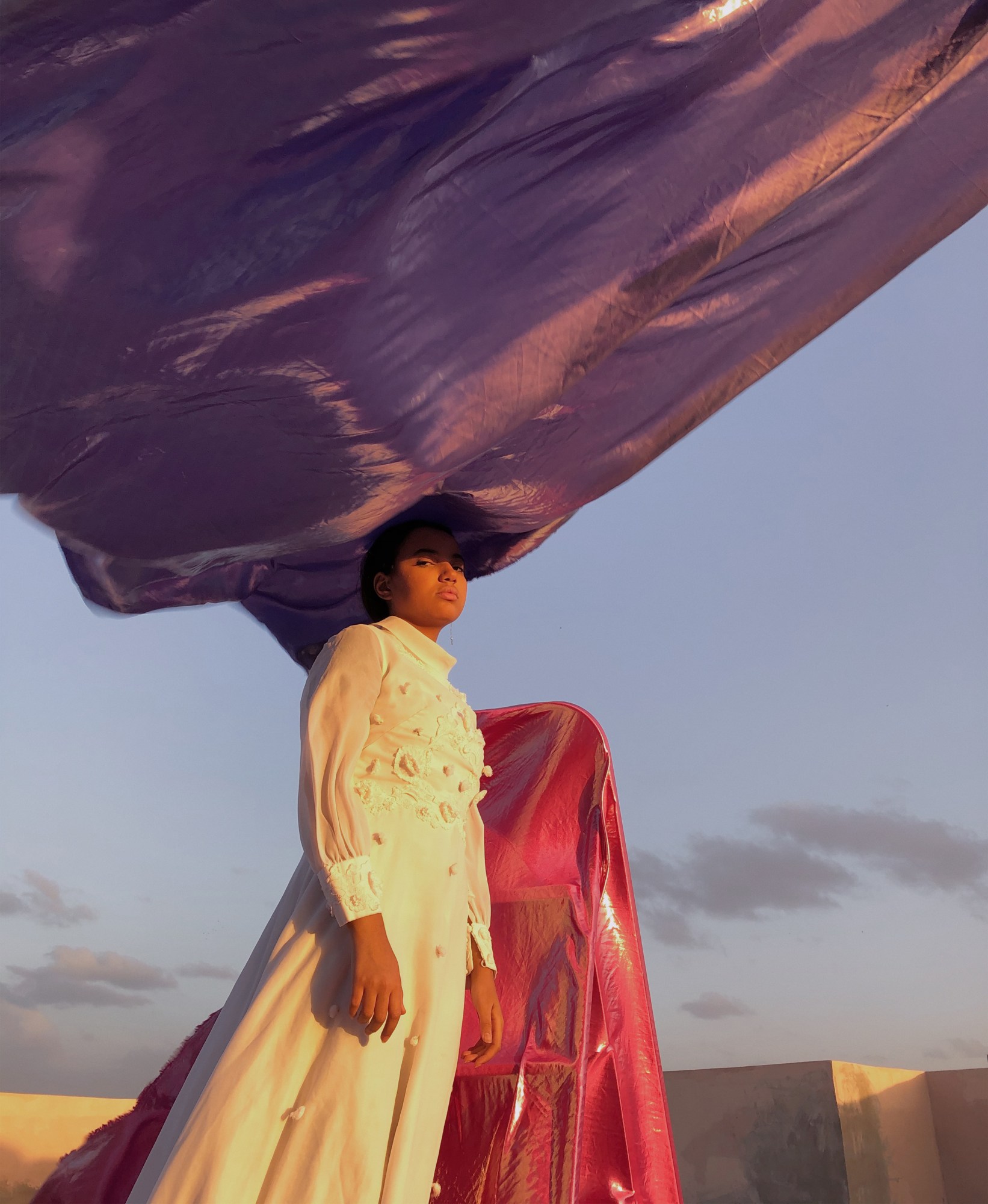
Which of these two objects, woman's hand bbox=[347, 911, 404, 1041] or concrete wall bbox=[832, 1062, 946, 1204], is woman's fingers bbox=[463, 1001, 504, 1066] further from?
concrete wall bbox=[832, 1062, 946, 1204]

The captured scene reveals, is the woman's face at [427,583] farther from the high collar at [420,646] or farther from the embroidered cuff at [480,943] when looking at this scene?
the embroidered cuff at [480,943]

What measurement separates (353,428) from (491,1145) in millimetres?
1306

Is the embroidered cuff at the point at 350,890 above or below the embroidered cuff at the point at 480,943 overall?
below

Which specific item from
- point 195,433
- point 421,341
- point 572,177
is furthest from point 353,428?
point 572,177

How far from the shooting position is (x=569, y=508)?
2064 mm

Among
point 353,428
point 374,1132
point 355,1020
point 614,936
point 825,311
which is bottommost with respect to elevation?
point 374,1132

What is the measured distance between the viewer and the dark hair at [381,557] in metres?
2.03

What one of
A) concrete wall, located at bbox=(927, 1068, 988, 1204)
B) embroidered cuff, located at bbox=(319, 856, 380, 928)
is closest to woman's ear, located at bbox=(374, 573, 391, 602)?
embroidered cuff, located at bbox=(319, 856, 380, 928)

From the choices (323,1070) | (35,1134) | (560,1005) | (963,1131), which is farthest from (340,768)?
(963,1131)

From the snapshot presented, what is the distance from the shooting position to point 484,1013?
1871 millimetres

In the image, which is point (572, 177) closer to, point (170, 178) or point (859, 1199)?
point (170, 178)

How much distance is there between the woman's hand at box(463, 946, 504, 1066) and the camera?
6.13 ft

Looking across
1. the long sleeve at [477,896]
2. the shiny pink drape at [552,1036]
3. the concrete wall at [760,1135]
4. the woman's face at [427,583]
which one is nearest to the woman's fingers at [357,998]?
the long sleeve at [477,896]

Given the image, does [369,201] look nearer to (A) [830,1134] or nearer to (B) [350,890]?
(B) [350,890]
